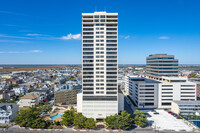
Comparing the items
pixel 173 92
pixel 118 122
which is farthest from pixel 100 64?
pixel 173 92

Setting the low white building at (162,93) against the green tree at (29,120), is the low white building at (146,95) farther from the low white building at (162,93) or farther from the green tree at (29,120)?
the green tree at (29,120)

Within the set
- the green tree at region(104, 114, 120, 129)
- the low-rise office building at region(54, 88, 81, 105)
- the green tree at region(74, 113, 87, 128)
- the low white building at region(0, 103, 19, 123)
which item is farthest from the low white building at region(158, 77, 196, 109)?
the low white building at region(0, 103, 19, 123)

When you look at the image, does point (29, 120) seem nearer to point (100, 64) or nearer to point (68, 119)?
point (68, 119)

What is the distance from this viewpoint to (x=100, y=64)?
52.9 m

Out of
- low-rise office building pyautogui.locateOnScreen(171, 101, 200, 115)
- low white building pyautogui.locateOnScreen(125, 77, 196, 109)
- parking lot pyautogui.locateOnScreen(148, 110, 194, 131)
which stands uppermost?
low white building pyautogui.locateOnScreen(125, 77, 196, 109)

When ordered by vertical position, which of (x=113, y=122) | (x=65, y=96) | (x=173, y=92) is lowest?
(x=113, y=122)

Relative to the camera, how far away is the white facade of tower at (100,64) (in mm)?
52062

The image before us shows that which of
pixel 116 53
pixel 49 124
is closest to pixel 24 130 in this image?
pixel 49 124

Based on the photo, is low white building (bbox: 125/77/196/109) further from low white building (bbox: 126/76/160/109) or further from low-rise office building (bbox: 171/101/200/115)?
low-rise office building (bbox: 171/101/200/115)

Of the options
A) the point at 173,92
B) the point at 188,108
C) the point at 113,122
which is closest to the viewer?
the point at 113,122

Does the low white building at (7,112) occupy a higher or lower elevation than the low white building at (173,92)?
lower

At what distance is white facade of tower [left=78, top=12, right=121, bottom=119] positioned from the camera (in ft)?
171

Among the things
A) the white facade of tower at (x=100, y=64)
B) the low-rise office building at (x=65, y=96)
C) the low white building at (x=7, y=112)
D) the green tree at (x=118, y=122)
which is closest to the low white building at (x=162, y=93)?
the white facade of tower at (x=100, y=64)

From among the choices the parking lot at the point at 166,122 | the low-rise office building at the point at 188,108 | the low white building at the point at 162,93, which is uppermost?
the low white building at the point at 162,93
